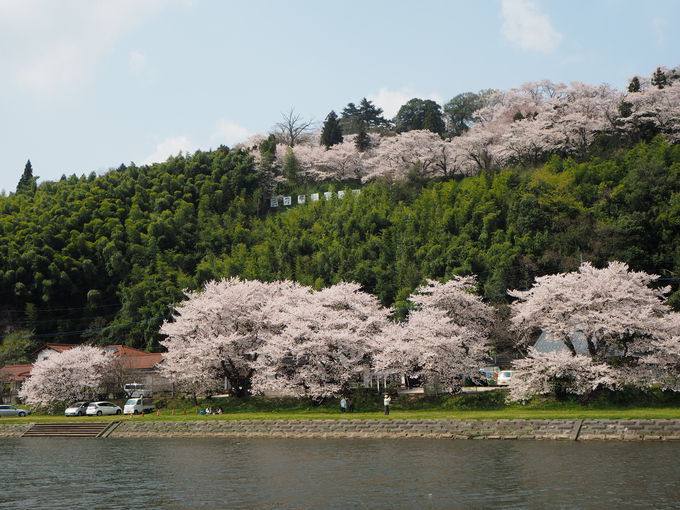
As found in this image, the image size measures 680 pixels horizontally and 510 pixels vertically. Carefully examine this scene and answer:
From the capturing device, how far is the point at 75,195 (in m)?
98.1

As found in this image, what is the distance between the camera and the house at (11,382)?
63.4 metres

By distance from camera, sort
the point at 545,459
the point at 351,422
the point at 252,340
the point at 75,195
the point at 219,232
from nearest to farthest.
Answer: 1. the point at 545,459
2. the point at 351,422
3. the point at 252,340
4. the point at 219,232
5. the point at 75,195

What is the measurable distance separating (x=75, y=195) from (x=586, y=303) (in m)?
79.1

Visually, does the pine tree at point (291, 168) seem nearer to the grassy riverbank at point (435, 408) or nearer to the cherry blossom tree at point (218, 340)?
the cherry blossom tree at point (218, 340)

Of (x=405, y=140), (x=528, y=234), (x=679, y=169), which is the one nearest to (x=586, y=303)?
(x=528, y=234)

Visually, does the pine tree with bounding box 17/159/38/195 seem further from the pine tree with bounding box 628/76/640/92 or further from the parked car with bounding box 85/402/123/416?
the pine tree with bounding box 628/76/640/92

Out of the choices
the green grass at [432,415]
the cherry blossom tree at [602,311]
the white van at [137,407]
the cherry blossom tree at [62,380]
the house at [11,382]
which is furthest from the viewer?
the house at [11,382]

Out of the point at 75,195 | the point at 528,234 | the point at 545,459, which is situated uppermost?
the point at 75,195

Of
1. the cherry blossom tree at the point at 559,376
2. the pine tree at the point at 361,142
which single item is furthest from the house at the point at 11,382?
the pine tree at the point at 361,142

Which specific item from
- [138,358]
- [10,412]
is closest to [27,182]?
[138,358]

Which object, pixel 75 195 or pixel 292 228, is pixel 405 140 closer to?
pixel 292 228

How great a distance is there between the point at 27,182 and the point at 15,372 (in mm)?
55716

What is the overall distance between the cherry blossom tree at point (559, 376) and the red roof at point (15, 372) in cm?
4645

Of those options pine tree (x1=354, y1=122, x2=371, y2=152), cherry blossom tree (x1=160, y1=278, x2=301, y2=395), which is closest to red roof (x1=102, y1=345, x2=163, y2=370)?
cherry blossom tree (x1=160, y1=278, x2=301, y2=395)
